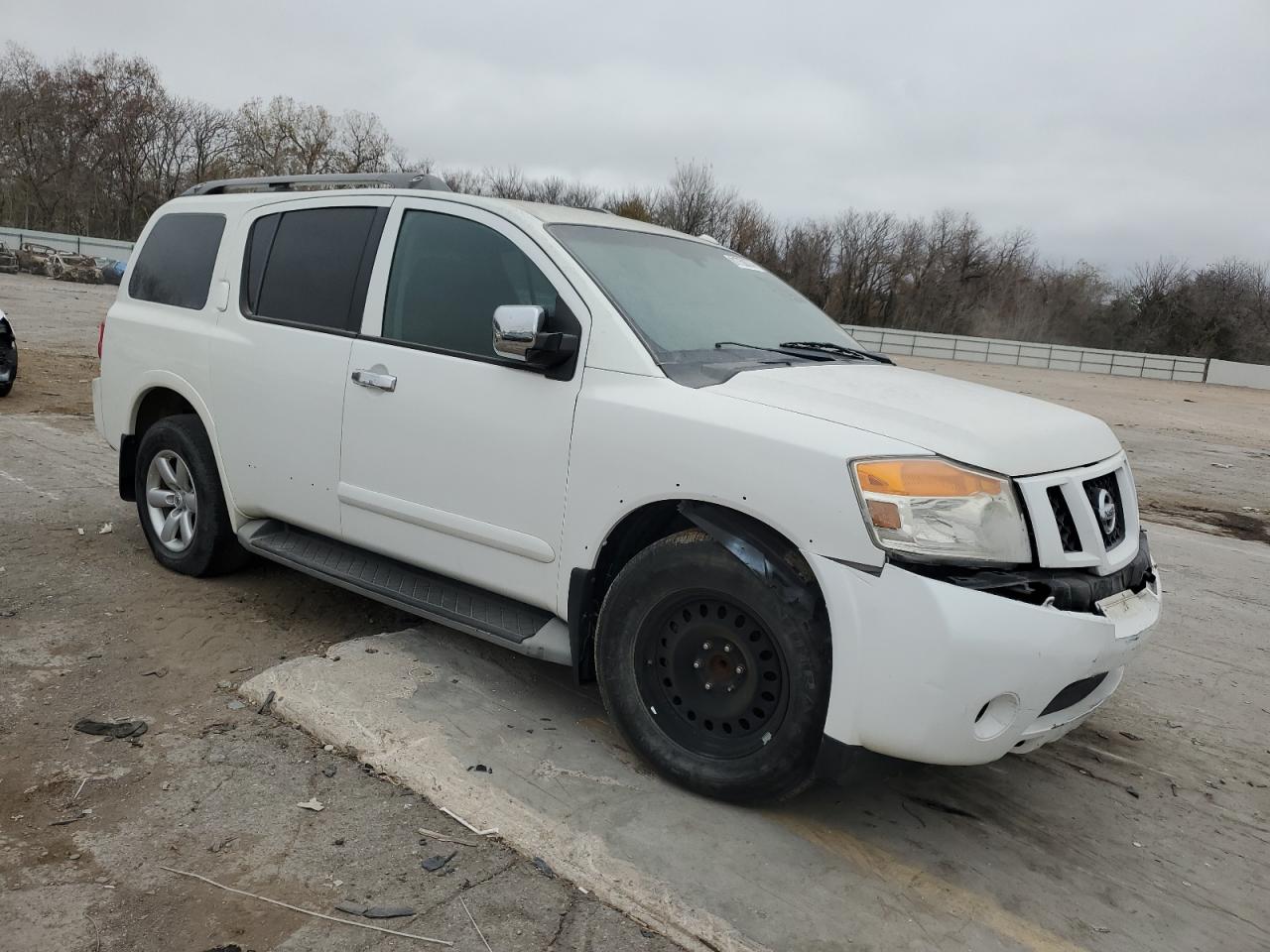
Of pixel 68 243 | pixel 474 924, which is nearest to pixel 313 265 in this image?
pixel 474 924

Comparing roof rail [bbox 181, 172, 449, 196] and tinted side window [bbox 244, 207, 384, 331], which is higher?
roof rail [bbox 181, 172, 449, 196]

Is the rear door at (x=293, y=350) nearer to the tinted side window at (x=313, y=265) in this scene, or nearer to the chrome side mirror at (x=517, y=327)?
the tinted side window at (x=313, y=265)

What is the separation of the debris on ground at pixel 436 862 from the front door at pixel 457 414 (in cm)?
95

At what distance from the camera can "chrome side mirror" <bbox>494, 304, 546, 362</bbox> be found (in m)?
3.31

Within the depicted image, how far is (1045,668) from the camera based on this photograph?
8.79ft

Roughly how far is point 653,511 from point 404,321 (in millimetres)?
1399

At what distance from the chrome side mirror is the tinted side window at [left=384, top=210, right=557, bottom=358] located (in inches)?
7.2

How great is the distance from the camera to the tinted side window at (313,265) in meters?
4.16

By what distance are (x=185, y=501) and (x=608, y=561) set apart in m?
2.69

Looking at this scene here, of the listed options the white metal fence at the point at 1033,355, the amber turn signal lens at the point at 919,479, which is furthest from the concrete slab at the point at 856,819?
the white metal fence at the point at 1033,355

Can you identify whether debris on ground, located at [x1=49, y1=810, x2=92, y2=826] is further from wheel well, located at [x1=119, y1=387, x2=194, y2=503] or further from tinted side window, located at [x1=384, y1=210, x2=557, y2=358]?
wheel well, located at [x1=119, y1=387, x2=194, y2=503]

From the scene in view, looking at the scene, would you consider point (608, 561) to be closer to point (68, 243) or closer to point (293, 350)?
point (293, 350)

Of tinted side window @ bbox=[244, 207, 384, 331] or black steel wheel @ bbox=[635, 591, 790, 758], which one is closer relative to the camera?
black steel wheel @ bbox=[635, 591, 790, 758]

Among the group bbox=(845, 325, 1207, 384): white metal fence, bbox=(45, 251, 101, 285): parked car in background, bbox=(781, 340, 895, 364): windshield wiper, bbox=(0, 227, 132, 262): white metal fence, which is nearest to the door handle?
bbox=(781, 340, 895, 364): windshield wiper
